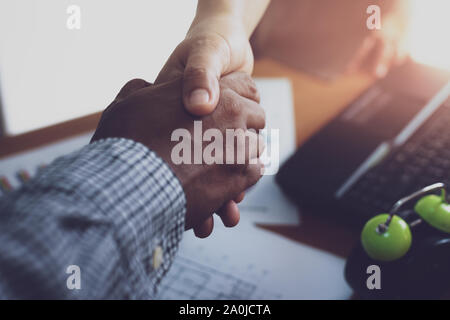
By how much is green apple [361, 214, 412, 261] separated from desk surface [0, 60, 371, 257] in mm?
113

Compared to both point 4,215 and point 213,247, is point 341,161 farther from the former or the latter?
point 4,215

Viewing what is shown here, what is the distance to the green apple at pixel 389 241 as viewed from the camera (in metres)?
0.45

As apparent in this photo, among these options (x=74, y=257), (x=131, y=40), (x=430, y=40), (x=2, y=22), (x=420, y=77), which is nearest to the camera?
A: (x=74, y=257)

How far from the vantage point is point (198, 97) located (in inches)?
18.0

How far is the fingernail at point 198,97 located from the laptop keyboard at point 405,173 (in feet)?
0.81

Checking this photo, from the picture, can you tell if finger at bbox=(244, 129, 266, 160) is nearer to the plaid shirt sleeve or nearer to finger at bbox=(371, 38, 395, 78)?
the plaid shirt sleeve

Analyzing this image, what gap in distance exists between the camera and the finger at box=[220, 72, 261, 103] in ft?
1.78

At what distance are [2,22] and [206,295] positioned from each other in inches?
15.0

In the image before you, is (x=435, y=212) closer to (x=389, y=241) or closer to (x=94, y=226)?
(x=389, y=241)

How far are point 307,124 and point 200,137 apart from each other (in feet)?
1.28

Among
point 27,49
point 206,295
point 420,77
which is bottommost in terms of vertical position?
point 206,295

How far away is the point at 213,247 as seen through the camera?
23.0 inches

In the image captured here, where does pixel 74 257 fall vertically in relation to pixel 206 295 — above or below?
above
